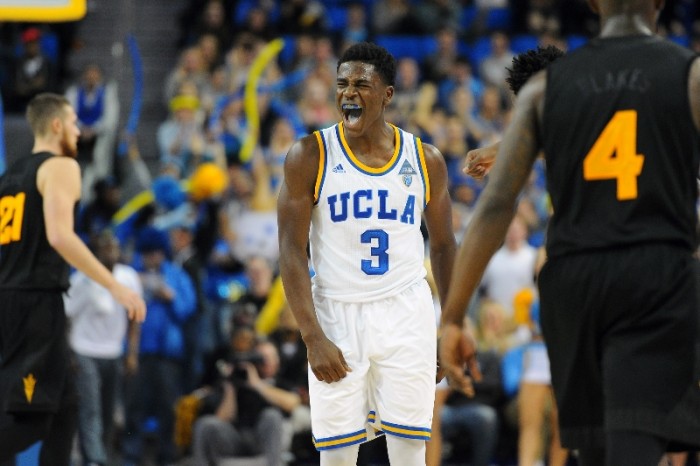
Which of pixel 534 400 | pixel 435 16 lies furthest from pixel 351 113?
pixel 435 16

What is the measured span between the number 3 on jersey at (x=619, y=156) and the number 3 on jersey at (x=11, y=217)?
4.23 meters

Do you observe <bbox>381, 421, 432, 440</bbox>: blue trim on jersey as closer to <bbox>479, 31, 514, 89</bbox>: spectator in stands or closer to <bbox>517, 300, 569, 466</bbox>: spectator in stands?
<bbox>517, 300, 569, 466</bbox>: spectator in stands

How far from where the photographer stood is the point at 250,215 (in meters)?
13.5

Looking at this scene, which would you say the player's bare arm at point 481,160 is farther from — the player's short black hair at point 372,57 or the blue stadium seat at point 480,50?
the blue stadium seat at point 480,50

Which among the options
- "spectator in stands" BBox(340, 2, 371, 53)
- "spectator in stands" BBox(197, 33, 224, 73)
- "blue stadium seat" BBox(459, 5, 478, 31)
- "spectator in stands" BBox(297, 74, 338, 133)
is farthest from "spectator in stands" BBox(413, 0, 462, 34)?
"spectator in stands" BBox(197, 33, 224, 73)

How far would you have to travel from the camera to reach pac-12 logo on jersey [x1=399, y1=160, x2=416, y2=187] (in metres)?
6.31

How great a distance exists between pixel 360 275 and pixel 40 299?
2.14m

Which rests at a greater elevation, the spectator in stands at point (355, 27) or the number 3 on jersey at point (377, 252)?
the spectator in stands at point (355, 27)

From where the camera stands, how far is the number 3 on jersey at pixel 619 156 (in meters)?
4.05

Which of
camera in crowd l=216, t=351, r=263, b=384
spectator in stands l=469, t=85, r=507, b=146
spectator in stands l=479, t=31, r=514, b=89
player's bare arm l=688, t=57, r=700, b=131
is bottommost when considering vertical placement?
camera in crowd l=216, t=351, r=263, b=384

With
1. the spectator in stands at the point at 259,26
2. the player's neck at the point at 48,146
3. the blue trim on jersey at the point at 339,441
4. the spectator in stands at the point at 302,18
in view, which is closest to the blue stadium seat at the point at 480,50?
the spectator in stands at the point at 302,18

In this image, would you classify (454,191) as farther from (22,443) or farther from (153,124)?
(22,443)

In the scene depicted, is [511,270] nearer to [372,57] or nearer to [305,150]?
[372,57]

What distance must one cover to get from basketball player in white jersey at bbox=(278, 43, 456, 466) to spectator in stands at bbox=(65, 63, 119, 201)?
919 cm
